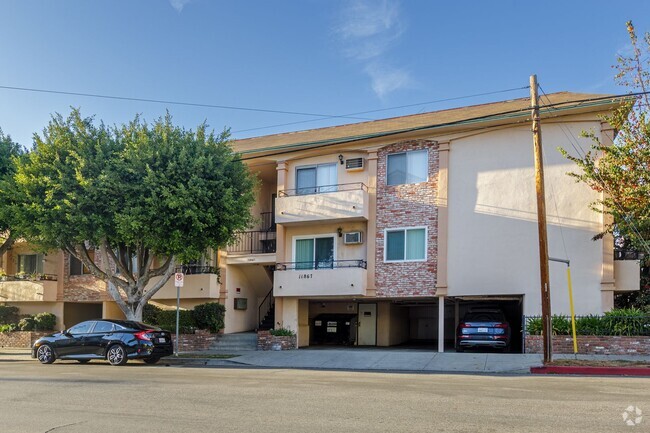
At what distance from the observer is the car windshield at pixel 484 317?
19.1 metres

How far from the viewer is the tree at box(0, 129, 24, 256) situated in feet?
67.2

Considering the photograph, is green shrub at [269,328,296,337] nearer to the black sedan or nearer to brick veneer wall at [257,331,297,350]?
brick veneer wall at [257,331,297,350]

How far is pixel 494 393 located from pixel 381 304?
14399 millimetres

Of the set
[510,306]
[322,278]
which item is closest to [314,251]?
[322,278]

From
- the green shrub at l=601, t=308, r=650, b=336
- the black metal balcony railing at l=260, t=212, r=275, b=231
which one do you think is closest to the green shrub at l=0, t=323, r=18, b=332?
the black metal balcony railing at l=260, t=212, r=275, b=231

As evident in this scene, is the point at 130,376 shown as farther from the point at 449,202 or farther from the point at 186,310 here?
the point at 449,202

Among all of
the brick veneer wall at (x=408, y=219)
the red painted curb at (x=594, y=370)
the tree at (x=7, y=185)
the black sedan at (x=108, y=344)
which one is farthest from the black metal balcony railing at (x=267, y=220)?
the red painted curb at (x=594, y=370)

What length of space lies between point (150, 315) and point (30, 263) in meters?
9.39

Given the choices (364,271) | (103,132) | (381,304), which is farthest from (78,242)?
(381,304)

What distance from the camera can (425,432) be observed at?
7.67m

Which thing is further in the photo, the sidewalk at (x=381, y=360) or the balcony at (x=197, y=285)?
the balcony at (x=197, y=285)

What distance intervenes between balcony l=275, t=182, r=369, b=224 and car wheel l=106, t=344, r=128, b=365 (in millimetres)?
8039

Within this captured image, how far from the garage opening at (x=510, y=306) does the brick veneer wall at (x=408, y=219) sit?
1722mm

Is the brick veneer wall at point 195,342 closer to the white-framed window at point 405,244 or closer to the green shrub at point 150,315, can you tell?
the green shrub at point 150,315
